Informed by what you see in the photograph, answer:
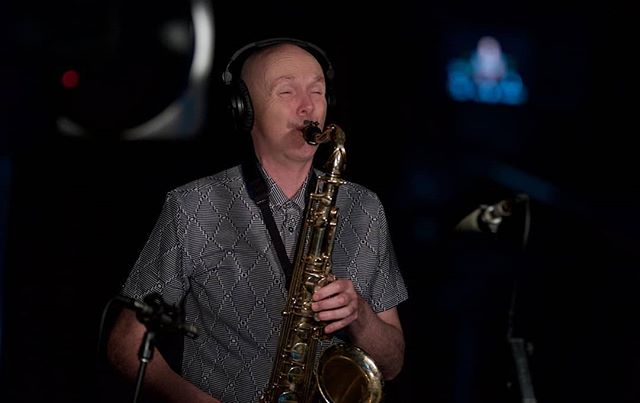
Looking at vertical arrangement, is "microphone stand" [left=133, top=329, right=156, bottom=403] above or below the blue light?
below

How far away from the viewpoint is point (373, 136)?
14.6 feet

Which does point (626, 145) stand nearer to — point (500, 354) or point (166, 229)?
point (500, 354)

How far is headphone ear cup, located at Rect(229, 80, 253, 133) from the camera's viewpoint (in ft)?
9.37

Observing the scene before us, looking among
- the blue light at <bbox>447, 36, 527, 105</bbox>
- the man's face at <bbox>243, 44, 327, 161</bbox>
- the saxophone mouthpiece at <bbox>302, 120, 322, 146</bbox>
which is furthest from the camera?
the blue light at <bbox>447, 36, 527, 105</bbox>

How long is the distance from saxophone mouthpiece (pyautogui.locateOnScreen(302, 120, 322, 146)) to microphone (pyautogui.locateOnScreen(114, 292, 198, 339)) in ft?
2.33

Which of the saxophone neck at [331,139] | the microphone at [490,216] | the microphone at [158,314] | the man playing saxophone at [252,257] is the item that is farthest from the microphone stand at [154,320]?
the microphone at [490,216]

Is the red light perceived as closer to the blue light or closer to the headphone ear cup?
the headphone ear cup

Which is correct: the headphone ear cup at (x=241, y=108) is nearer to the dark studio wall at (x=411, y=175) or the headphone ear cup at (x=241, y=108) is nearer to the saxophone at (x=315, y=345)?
the saxophone at (x=315, y=345)

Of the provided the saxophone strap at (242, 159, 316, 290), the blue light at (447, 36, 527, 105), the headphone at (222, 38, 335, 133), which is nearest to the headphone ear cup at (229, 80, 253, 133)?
the headphone at (222, 38, 335, 133)

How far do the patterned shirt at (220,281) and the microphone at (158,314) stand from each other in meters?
0.49

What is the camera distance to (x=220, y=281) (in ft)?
9.18

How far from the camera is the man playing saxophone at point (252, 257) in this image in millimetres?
2770

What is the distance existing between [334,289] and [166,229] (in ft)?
1.84

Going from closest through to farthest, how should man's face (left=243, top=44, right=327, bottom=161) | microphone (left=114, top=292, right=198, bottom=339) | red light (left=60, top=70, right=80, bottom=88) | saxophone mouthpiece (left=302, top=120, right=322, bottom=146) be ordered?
microphone (left=114, top=292, right=198, bottom=339) → saxophone mouthpiece (left=302, top=120, right=322, bottom=146) → man's face (left=243, top=44, right=327, bottom=161) → red light (left=60, top=70, right=80, bottom=88)
